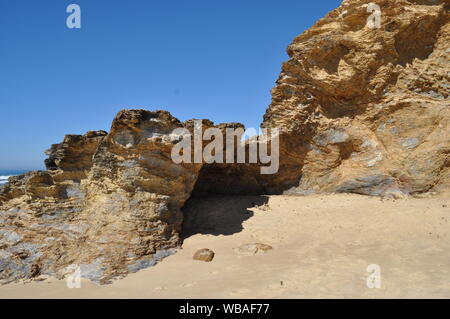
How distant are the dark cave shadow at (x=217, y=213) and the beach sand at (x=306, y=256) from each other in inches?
1.2

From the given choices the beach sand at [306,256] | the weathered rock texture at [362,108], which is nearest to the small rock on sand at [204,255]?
the beach sand at [306,256]

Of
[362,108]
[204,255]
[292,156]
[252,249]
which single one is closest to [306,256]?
[252,249]

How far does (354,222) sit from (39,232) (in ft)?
24.6

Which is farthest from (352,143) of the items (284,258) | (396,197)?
(284,258)

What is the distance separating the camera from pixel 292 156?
10508 millimetres

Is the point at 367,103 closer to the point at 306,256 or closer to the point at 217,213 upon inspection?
the point at 217,213

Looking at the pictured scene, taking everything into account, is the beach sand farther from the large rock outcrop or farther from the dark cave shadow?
the large rock outcrop

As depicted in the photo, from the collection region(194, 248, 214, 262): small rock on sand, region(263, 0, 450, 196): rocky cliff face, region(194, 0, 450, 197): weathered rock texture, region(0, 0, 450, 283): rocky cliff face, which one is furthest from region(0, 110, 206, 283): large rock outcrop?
region(263, 0, 450, 196): rocky cliff face

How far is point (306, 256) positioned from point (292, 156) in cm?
501

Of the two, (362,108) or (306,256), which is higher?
(362,108)

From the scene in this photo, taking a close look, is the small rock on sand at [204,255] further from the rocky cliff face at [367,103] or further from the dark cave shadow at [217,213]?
the rocky cliff face at [367,103]

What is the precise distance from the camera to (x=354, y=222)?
24.3 ft
